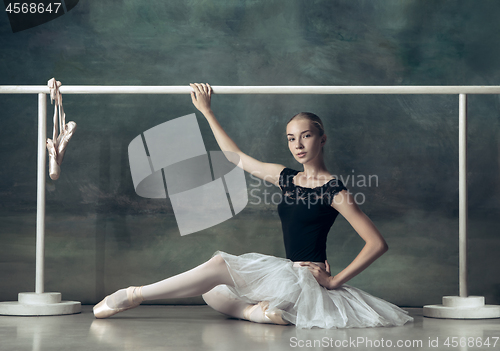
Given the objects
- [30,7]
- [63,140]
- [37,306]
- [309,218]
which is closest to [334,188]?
[309,218]

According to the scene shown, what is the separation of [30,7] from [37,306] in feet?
5.25

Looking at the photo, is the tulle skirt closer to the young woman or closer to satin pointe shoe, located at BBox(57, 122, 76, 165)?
the young woman

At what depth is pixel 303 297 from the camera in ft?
6.77

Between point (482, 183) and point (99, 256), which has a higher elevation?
point (482, 183)

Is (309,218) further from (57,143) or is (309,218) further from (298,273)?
(57,143)

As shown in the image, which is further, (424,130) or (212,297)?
(424,130)

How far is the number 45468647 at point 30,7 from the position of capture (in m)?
2.95

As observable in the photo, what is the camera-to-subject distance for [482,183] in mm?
2828

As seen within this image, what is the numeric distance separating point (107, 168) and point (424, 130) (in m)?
1.66

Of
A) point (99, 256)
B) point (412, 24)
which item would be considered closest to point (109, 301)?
point (99, 256)

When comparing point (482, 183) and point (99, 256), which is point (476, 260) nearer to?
point (482, 183)

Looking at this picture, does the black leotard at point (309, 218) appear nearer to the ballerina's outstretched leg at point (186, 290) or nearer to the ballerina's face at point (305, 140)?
the ballerina's face at point (305, 140)

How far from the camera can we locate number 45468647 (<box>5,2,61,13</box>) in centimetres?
295

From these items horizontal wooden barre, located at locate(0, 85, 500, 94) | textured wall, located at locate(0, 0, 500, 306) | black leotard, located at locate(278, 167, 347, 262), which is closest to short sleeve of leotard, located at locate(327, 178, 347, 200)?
black leotard, located at locate(278, 167, 347, 262)
